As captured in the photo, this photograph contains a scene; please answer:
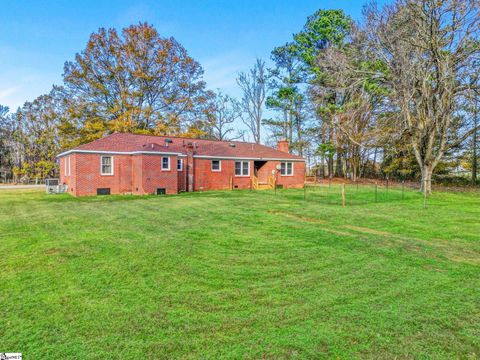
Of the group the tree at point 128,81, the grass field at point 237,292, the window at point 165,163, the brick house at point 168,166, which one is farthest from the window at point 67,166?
the grass field at point 237,292

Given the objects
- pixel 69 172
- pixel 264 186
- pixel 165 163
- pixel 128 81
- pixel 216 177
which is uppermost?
pixel 128 81

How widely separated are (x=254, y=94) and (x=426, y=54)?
22603 mm

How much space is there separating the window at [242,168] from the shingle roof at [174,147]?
1.73ft

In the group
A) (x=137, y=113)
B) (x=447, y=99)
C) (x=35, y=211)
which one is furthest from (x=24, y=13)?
(x=447, y=99)

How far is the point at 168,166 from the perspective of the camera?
1858 centimetres

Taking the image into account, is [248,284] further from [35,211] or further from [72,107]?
[72,107]

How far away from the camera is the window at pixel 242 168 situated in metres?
23.2

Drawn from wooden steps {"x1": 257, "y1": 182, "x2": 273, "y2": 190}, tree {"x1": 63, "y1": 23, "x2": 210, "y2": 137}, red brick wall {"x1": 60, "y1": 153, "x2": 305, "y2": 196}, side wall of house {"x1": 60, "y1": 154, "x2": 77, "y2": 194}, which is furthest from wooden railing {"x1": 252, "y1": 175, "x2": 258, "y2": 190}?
side wall of house {"x1": 60, "y1": 154, "x2": 77, "y2": 194}

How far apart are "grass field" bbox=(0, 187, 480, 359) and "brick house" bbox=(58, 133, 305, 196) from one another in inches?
406

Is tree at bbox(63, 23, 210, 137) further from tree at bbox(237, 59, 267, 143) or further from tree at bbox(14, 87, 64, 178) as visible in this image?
tree at bbox(237, 59, 267, 143)

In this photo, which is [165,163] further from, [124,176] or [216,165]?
[216,165]

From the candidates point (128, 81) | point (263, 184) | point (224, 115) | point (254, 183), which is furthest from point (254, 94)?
point (254, 183)

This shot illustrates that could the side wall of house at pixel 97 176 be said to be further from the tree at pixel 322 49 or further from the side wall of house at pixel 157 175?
the tree at pixel 322 49

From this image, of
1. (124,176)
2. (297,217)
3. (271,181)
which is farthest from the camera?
(271,181)
